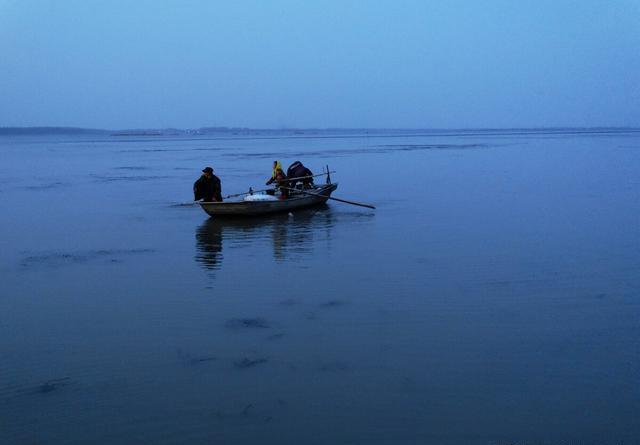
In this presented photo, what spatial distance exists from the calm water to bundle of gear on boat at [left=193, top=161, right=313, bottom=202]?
818 mm

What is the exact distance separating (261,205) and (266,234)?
197 cm

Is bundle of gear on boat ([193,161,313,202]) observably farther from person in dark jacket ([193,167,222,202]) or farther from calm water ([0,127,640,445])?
calm water ([0,127,640,445])

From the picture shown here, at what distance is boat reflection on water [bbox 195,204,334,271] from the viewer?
1289cm

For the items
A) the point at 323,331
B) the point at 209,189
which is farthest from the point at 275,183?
the point at 323,331

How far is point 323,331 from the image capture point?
8125mm

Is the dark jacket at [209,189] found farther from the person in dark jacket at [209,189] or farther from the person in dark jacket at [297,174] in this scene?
the person in dark jacket at [297,174]

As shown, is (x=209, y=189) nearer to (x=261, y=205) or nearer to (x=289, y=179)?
(x=261, y=205)

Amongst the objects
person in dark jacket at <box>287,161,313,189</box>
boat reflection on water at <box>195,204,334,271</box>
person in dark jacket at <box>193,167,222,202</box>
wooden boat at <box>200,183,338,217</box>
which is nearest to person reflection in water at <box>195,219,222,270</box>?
boat reflection on water at <box>195,204,334,271</box>

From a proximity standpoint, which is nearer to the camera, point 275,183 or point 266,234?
point 266,234

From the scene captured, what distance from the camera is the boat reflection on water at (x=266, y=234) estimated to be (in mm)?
12894

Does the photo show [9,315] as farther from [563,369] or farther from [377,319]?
[563,369]

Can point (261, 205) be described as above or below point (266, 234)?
above

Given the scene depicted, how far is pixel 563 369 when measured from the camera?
682 centimetres

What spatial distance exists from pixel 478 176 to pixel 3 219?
769 inches
